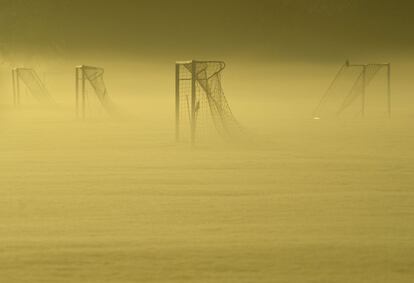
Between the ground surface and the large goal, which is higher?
the large goal

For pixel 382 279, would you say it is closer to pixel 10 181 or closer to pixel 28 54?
pixel 10 181

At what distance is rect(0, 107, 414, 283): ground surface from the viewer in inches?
157

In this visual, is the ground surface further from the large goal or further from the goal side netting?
the goal side netting

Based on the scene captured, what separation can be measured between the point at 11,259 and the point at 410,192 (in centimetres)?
355

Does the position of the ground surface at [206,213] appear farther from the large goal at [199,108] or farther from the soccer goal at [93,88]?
the soccer goal at [93,88]

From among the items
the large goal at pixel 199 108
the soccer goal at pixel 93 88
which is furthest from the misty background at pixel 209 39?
the large goal at pixel 199 108

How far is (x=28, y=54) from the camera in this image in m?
36.5

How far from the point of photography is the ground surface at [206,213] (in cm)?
399

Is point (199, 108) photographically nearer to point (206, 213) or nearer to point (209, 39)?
point (206, 213)

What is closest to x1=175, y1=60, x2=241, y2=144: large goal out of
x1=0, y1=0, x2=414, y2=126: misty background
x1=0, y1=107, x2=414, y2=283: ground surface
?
x1=0, y1=107, x2=414, y2=283: ground surface

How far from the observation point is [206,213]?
5.25 m

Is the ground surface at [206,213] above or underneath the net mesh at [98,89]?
→ underneath

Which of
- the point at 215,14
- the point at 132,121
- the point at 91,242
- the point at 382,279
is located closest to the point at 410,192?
the point at 382,279

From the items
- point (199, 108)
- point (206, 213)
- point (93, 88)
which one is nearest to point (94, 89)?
point (93, 88)
